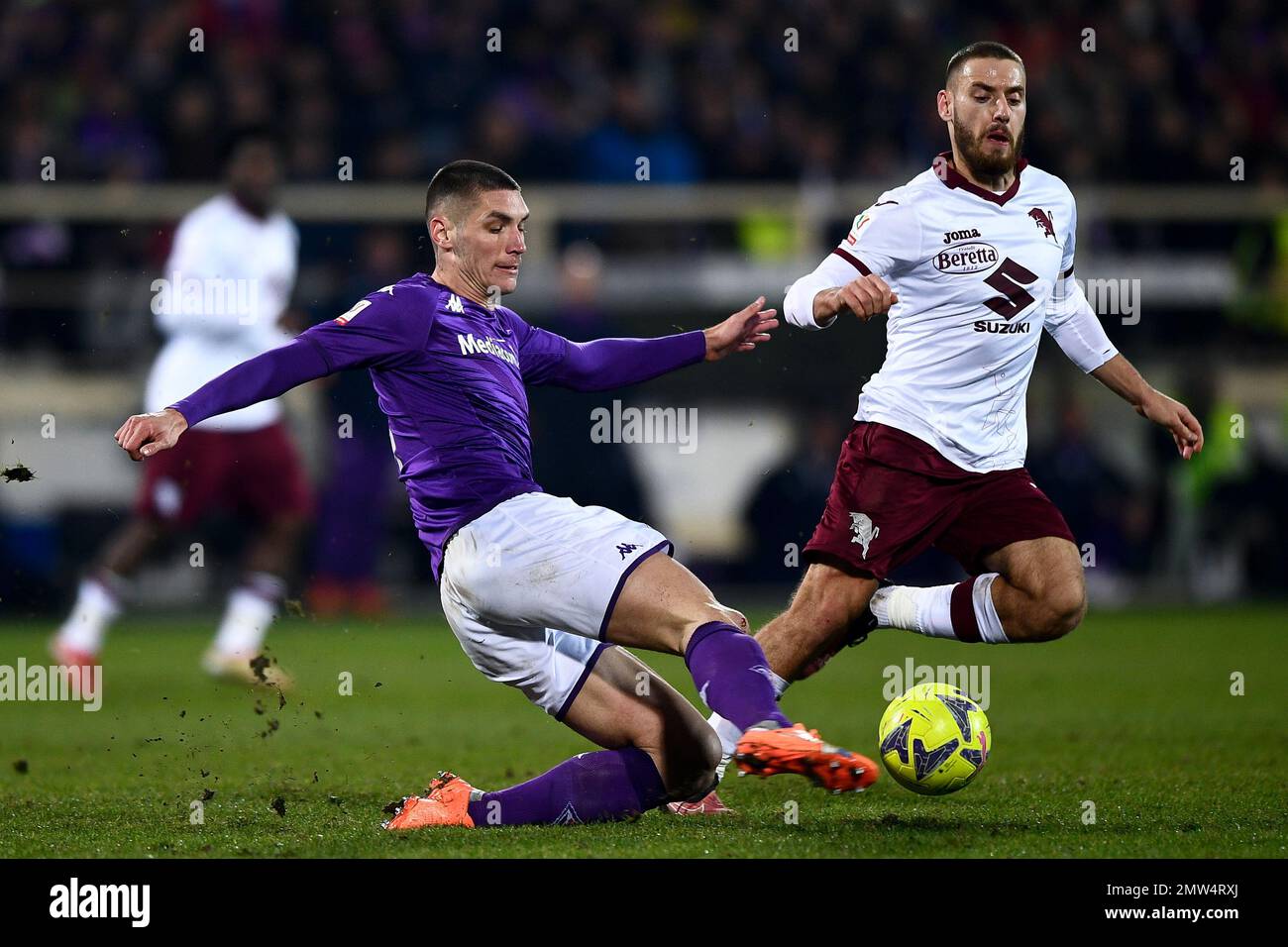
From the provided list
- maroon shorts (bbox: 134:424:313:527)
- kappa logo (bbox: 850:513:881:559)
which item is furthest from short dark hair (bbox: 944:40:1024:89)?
maroon shorts (bbox: 134:424:313:527)

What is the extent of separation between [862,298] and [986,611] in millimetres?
1403

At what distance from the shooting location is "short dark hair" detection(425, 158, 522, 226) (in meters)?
5.02

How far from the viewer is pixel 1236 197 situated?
570 inches

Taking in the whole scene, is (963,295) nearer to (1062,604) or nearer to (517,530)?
(1062,604)

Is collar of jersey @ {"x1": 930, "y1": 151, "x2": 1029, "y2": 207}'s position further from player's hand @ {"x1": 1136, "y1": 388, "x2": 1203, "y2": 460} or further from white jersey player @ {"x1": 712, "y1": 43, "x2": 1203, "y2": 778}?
player's hand @ {"x1": 1136, "y1": 388, "x2": 1203, "y2": 460}

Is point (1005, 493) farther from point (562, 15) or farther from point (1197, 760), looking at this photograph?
point (562, 15)

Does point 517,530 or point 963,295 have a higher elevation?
point 963,295

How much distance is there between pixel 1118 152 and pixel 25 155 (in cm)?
951

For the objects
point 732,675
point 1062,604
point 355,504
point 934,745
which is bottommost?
point 934,745

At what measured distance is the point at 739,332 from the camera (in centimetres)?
525

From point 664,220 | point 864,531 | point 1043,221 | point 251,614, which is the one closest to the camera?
point 864,531

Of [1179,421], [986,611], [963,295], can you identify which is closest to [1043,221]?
[963,295]

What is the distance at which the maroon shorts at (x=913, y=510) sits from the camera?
5.66m

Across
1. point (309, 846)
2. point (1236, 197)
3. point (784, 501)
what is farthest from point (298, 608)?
point (1236, 197)
